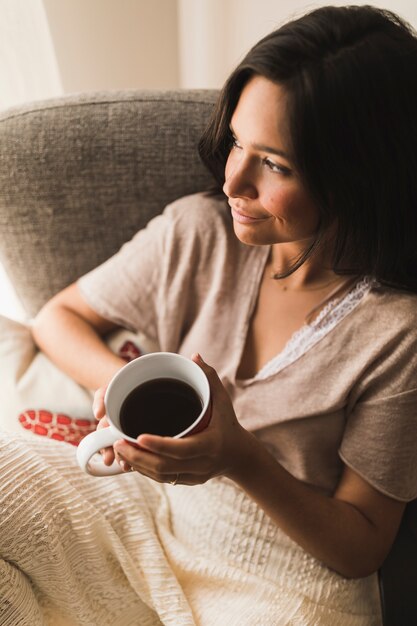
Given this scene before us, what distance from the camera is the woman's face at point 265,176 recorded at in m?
0.59

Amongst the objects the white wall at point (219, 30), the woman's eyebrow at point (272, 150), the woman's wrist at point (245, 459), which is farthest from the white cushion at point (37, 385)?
the white wall at point (219, 30)

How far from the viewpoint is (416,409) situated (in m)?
0.73

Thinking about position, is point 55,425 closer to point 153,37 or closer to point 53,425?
point 53,425

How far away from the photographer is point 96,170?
2.97 ft

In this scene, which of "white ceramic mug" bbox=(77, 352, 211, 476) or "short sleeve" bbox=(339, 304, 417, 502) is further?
"short sleeve" bbox=(339, 304, 417, 502)

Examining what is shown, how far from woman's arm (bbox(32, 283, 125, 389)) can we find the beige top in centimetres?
4

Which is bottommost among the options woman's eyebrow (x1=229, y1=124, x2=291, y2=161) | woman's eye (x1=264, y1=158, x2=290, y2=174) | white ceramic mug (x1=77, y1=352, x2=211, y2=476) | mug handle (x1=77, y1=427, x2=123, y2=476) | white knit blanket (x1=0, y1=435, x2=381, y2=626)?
white knit blanket (x1=0, y1=435, x2=381, y2=626)

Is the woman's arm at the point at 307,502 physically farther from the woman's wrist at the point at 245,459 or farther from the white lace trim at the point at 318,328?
the white lace trim at the point at 318,328

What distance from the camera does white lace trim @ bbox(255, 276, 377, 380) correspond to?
30.0 inches

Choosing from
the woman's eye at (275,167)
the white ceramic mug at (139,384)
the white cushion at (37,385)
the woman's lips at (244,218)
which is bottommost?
the white cushion at (37,385)

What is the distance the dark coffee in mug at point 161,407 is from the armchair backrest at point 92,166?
1.58 feet

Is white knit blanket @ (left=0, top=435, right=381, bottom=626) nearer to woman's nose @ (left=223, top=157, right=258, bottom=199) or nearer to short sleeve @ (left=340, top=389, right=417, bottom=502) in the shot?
→ short sleeve @ (left=340, top=389, right=417, bottom=502)

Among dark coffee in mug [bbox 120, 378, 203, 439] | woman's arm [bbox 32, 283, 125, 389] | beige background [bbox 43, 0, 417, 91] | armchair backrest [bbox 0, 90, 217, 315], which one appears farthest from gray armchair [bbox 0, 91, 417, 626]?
dark coffee in mug [bbox 120, 378, 203, 439]

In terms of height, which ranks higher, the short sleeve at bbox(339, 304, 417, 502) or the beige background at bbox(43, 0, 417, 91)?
the beige background at bbox(43, 0, 417, 91)
